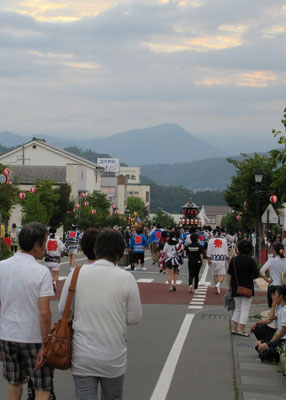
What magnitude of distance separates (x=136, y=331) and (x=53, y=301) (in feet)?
15.4

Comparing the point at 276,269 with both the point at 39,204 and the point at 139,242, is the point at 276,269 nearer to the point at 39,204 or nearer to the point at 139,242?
the point at 139,242

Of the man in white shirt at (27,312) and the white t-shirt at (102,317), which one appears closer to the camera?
the white t-shirt at (102,317)

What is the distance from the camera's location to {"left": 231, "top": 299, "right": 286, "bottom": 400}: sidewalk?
27.8ft

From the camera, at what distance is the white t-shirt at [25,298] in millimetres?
5898

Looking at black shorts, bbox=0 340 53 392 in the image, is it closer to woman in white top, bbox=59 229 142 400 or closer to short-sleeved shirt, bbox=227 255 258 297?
woman in white top, bbox=59 229 142 400

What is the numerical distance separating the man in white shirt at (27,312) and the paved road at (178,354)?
225 cm

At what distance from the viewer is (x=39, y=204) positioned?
50.3 m

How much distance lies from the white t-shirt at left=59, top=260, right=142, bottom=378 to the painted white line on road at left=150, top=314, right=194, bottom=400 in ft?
9.92

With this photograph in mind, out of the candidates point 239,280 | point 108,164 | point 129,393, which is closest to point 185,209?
point 239,280

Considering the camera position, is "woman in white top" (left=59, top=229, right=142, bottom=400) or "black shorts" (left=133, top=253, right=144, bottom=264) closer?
"woman in white top" (left=59, top=229, right=142, bottom=400)

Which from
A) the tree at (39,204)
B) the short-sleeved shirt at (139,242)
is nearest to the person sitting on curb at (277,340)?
the short-sleeved shirt at (139,242)

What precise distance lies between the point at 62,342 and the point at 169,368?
4888mm

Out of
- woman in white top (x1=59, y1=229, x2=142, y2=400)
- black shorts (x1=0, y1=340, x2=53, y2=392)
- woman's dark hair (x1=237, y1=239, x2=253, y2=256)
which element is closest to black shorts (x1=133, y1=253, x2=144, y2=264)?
woman's dark hair (x1=237, y1=239, x2=253, y2=256)

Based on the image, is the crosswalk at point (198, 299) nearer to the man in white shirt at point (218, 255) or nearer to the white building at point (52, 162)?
the man in white shirt at point (218, 255)
